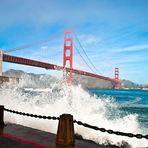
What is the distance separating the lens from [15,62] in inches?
1538

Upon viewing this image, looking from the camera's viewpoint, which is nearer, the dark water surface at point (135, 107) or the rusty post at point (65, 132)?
the rusty post at point (65, 132)

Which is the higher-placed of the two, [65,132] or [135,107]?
[65,132]

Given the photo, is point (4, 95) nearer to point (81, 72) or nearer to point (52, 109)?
point (52, 109)

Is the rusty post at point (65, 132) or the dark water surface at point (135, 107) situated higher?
the rusty post at point (65, 132)

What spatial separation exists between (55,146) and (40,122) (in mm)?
4816

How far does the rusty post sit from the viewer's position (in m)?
3.97

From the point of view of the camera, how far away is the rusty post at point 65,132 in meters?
3.97

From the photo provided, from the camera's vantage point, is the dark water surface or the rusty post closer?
the rusty post

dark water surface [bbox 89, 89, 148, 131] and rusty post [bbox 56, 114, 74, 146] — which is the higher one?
rusty post [bbox 56, 114, 74, 146]

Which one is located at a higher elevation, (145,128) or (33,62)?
(33,62)

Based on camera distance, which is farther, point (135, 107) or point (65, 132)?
point (135, 107)

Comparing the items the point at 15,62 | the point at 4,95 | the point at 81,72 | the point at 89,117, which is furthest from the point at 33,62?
the point at 89,117

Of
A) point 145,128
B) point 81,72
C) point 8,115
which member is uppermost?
point 81,72

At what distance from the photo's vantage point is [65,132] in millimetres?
3980
